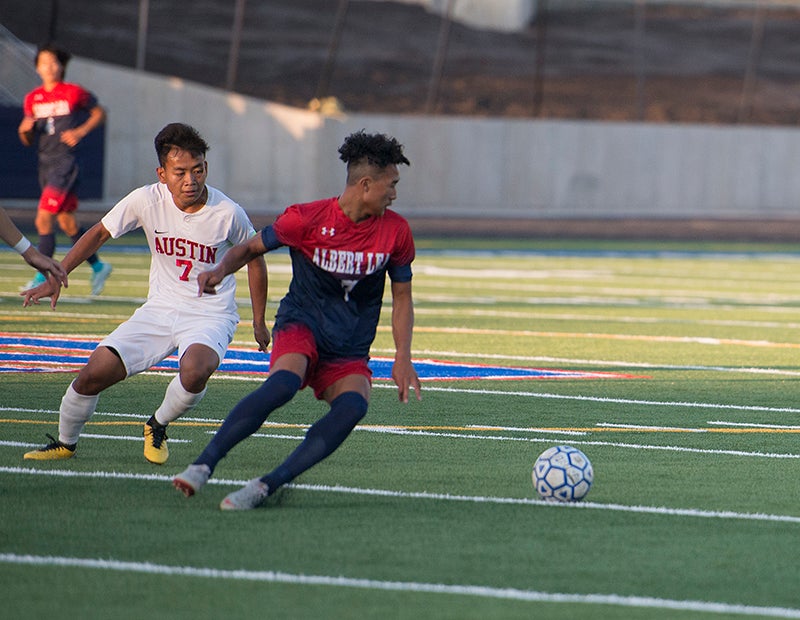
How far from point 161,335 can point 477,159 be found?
33244mm

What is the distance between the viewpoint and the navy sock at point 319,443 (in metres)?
7.36

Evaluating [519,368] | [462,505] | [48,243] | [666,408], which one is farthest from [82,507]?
[48,243]

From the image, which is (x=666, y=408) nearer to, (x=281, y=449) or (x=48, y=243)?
(x=281, y=449)

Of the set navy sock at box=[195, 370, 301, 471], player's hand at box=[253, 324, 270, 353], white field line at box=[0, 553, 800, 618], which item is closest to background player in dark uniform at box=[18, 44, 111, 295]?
player's hand at box=[253, 324, 270, 353]

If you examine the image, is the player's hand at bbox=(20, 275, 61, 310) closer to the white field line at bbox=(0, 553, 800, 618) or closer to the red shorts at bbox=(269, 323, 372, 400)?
the red shorts at bbox=(269, 323, 372, 400)

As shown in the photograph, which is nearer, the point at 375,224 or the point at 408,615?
the point at 408,615

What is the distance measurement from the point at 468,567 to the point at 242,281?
1640 cm

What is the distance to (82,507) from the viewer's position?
24.0ft

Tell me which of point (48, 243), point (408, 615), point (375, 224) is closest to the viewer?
point (408, 615)

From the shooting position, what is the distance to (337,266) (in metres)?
7.75

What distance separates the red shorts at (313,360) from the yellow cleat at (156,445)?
1073mm

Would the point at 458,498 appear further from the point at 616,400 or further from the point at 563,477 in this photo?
the point at 616,400

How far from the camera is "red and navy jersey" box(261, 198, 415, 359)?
7.74 m

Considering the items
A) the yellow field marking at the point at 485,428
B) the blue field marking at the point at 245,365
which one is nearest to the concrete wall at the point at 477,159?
the blue field marking at the point at 245,365
